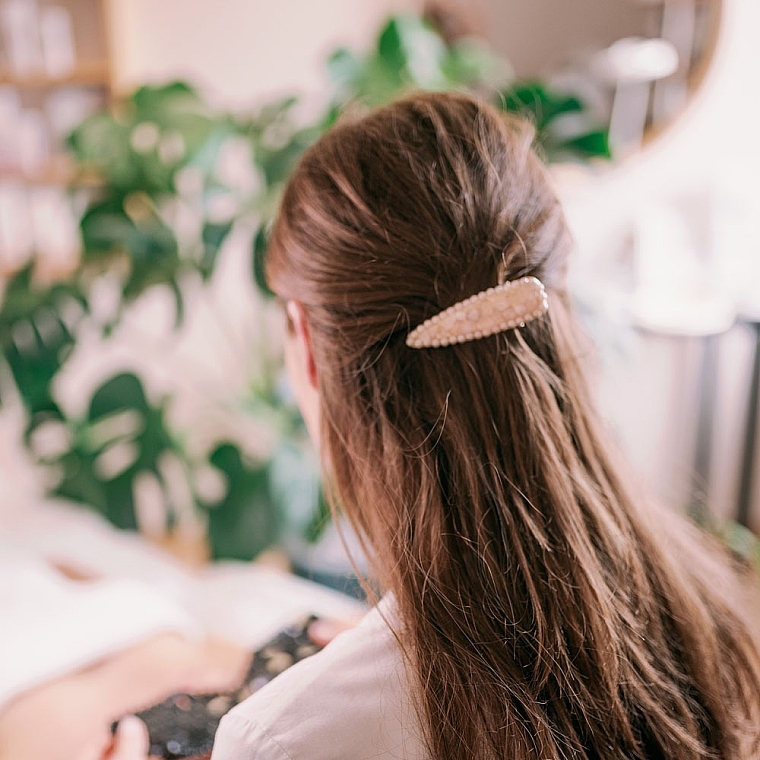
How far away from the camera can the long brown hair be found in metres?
0.58

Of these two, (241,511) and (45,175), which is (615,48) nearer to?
(241,511)

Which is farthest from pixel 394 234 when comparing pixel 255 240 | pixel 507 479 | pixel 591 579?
pixel 255 240

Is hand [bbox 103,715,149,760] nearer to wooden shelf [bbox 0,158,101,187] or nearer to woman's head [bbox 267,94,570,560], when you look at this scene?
woman's head [bbox 267,94,570,560]

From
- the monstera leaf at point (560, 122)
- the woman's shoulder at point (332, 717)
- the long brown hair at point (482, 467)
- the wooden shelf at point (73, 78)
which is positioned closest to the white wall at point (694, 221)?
the monstera leaf at point (560, 122)

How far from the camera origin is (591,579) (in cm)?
60

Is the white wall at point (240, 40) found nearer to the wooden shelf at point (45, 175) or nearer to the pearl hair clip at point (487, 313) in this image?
the wooden shelf at point (45, 175)

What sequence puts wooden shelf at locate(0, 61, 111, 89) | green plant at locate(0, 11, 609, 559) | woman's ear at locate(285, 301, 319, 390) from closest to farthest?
woman's ear at locate(285, 301, 319, 390) < green plant at locate(0, 11, 609, 559) < wooden shelf at locate(0, 61, 111, 89)

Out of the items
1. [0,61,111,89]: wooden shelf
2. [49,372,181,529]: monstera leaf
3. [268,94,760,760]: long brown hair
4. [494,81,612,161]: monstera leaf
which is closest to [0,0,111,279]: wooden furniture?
[0,61,111,89]: wooden shelf

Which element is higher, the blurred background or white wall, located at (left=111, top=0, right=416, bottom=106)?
white wall, located at (left=111, top=0, right=416, bottom=106)

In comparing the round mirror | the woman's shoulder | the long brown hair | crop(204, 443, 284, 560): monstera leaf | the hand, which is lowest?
crop(204, 443, 284, 560): monstera leaf

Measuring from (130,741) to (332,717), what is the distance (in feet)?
1.06

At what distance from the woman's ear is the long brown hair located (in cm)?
1

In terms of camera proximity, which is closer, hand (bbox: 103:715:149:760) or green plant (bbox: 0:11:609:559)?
hand (bbox: 103:715:149:760)

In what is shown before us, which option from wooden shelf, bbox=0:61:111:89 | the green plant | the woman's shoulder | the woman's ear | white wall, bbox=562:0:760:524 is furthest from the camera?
wooden shelf, bbox=0:61:111:89
